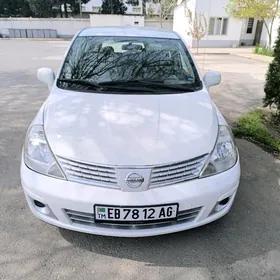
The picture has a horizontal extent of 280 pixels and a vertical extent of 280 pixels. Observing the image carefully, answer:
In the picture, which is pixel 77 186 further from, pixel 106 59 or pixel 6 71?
pixel 6 71

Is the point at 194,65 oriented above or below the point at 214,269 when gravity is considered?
above

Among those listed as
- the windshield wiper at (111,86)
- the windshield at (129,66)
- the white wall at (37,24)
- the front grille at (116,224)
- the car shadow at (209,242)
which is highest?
the windshield at (129,66)

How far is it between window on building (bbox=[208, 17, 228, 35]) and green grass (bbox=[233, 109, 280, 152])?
19.8m

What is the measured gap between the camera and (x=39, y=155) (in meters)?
2.16

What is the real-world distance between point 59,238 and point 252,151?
2776 mm

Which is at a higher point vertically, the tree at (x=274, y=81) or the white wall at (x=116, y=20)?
the tree at (x=274, y=81)

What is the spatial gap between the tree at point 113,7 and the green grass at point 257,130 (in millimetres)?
42333

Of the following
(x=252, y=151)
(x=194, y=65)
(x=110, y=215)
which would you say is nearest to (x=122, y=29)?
(x=194, y=65)

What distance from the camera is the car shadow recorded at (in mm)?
2156

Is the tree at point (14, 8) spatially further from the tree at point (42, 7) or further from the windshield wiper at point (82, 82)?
the windshield wiper at point (82, 82)

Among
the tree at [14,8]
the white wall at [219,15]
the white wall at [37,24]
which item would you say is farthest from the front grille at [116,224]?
the tree at [14,8]

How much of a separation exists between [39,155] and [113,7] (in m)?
45.2

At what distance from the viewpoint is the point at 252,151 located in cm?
393

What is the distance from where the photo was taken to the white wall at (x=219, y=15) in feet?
71.7
